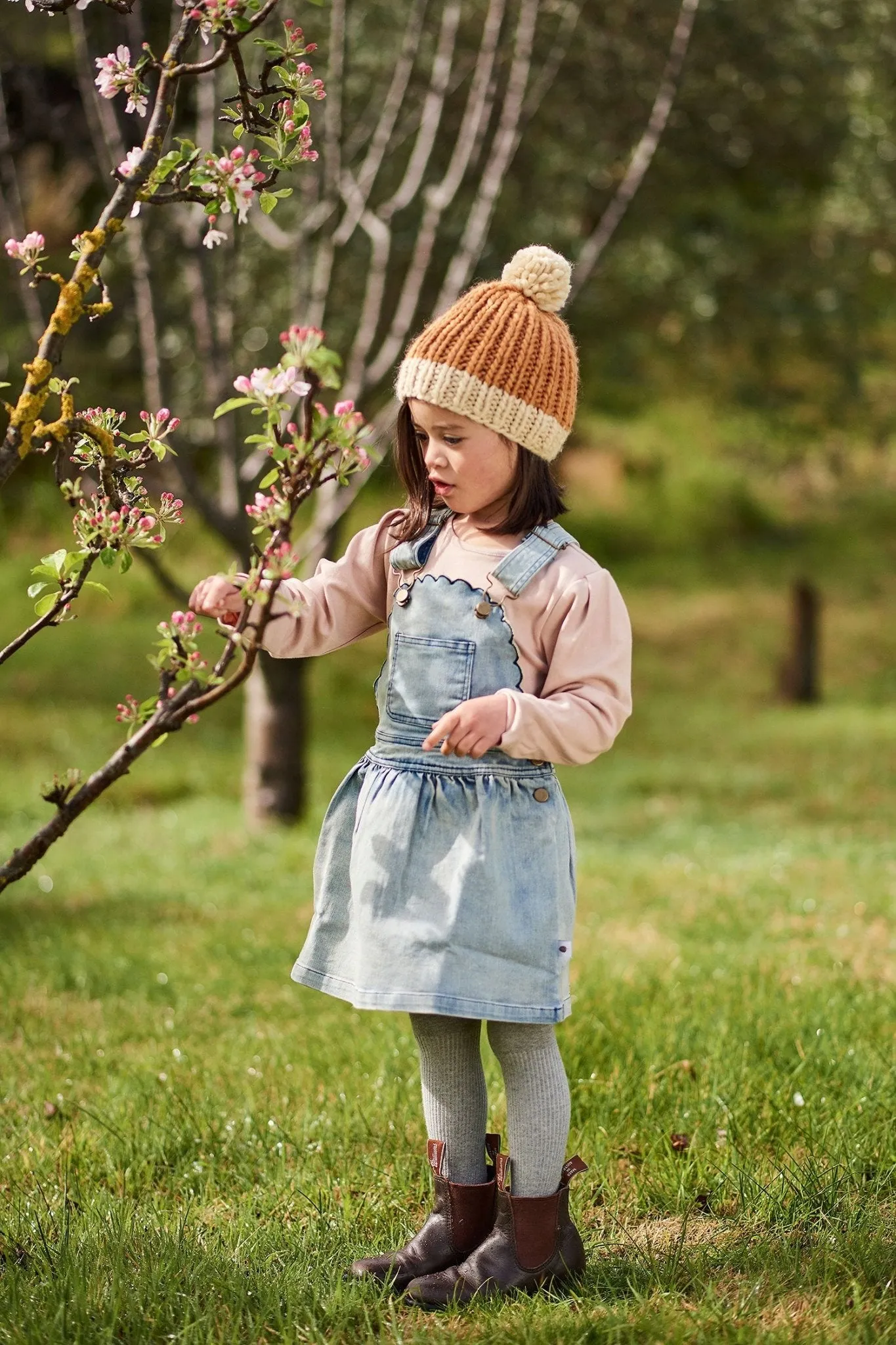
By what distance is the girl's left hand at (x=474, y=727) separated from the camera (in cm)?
250

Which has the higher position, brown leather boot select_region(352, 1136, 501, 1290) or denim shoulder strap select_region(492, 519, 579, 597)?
denim shoulder strap select_region(492, 519, 579, 597)

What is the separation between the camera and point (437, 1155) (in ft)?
9.29

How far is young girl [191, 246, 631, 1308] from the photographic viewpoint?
2605 millimetres

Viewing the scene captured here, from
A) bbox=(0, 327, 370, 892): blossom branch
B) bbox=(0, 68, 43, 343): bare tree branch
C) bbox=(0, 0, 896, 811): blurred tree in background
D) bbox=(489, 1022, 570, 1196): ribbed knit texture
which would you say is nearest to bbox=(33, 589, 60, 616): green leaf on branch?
bbox=(0, 327, 370, 892): blossom branch

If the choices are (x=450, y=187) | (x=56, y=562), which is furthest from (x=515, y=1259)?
(x=450, y=187)

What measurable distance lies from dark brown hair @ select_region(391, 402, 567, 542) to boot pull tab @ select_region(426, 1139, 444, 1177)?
1156 millimetres

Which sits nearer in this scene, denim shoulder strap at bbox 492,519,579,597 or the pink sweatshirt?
the pink sweatshirt

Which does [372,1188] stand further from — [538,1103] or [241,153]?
[241,153]

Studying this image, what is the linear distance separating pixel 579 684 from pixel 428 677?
28cm

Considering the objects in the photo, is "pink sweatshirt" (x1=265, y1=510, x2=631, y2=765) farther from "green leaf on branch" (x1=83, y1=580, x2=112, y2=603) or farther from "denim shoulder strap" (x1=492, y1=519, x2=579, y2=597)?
"green leaf on branch" (x1=83, y1=580, x2=112, y2=603)

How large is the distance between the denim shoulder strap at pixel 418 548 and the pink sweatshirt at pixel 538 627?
0.02 metres

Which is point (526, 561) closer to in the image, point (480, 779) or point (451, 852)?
point (480, 779)

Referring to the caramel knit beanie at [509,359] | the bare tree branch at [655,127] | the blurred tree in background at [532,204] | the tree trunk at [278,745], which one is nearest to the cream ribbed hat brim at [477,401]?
the caramel knit beanie at [509,359]

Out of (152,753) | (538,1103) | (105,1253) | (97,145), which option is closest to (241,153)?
(538,1103)
